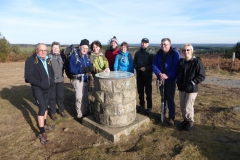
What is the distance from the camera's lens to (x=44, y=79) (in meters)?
4.36

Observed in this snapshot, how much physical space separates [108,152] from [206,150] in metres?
2.12

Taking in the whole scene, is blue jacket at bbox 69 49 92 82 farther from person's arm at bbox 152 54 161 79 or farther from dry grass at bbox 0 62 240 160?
person's arm at bbox 152 54 161 79

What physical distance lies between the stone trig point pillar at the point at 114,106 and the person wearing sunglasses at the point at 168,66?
809 millimetres

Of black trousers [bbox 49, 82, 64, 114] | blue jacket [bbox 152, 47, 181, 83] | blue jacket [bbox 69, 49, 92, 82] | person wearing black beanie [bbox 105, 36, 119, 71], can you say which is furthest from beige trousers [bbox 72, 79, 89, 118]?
blue jacket [bbox 152, 47, 181, 83]

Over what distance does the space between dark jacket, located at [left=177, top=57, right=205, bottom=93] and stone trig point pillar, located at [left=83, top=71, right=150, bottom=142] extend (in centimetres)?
124

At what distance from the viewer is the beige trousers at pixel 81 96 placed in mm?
5480

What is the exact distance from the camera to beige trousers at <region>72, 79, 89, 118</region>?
5480mm

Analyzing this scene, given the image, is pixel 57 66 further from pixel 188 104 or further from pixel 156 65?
pixel 188 104

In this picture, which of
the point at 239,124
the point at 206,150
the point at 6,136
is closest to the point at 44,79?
the point at 6,136

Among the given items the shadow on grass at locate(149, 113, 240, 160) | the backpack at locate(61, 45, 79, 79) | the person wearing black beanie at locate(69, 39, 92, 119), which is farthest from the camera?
the backpack at locate(61, 45, 79, 79)

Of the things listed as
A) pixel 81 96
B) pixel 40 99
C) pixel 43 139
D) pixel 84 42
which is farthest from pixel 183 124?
pixel 40 99

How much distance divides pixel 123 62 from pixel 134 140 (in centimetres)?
234

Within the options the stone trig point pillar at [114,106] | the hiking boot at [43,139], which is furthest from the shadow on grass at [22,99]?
the stone trig point pillar at [114,106]

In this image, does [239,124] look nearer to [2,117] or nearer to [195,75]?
[195,75]
